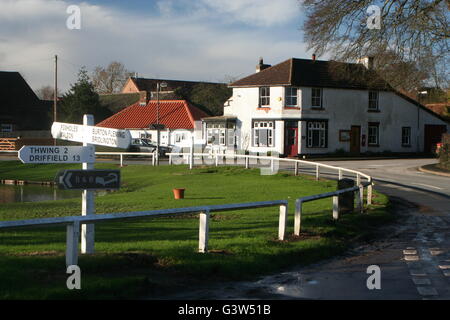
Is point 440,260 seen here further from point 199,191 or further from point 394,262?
point 199,191

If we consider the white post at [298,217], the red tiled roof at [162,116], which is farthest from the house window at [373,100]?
the white post at [298,217]

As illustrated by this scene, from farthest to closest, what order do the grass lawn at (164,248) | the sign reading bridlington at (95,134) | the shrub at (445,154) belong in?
the shrub at (445,154), the sign reading bridlington at (95,134), the grass lawn at (164,248)

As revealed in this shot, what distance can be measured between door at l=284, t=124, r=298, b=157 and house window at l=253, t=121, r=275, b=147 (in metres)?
1.37

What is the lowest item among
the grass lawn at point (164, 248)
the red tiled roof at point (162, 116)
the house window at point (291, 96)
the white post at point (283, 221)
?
the grass lawn at point (164, 248)

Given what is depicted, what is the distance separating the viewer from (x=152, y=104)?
69562 millimetres

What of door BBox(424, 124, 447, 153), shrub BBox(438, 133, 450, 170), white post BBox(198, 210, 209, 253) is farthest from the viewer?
door BBox(424, 124, 447, 153)

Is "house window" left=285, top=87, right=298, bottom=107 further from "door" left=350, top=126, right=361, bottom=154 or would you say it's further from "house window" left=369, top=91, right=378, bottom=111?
"house window" left=369, top=91, right=378, bottom=111

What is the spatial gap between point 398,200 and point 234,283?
13141mm

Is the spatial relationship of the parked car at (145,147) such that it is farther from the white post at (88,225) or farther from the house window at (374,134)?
the white post at (88,225)

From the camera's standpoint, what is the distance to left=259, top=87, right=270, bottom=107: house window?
5300 cm

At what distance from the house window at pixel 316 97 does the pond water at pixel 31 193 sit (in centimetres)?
2592

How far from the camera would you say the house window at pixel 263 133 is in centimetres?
5262

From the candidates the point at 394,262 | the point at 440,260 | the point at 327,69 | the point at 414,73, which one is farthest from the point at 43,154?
the point at 327,69

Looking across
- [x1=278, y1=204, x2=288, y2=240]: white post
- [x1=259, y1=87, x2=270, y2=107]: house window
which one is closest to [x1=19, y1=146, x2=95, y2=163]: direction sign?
[x1=278, y1=204, x2=288, y2=240]: white post
